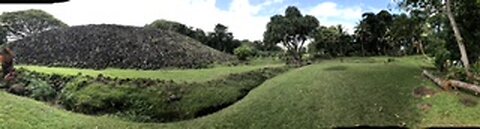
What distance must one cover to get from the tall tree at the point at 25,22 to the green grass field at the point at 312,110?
40.9 meters

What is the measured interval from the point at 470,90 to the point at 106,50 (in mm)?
22865

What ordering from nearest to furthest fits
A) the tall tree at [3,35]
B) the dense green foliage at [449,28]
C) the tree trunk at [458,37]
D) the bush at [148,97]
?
the bush at [148,97] < the tree trunk at [458,37] < the dense green foliage at [449,28] < the tall tree at [3,35]

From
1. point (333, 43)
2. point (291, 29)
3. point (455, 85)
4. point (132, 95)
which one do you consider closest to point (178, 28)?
point (291, 29)

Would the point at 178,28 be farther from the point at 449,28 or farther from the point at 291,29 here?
the point at 449,28

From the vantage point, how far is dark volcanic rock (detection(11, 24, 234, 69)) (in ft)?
108

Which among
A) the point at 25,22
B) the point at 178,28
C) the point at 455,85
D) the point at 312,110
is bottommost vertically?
the point at 312,110

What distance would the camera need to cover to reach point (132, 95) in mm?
20156

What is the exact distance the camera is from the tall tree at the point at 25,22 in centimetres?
5659

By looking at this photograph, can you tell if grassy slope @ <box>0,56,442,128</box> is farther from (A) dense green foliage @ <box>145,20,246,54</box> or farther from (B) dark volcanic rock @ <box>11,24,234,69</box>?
(A) dense green foliage @ <box>145,20,246,54</box>

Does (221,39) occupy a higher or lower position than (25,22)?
lower

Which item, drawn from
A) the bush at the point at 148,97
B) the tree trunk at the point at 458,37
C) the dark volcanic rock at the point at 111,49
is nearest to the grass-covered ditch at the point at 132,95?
the bush at the point at 148,97

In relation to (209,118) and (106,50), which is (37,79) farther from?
(106,50)

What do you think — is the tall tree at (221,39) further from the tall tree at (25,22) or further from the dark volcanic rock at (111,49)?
the tall tree at (25,22)

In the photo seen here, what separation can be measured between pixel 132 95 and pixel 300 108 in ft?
21.5
